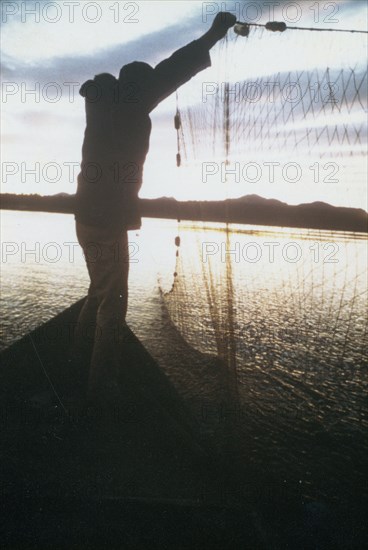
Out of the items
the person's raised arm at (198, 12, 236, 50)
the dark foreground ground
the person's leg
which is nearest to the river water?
the dark foreground ground

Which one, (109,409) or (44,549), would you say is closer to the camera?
(44,549)

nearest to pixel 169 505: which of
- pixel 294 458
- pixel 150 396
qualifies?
pixel 150 396

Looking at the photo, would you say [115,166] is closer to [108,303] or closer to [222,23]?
[108,303]

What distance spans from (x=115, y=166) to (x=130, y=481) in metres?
2.44

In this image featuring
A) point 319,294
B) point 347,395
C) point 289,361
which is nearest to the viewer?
point 347,395

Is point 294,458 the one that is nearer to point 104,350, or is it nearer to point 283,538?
point 283,538

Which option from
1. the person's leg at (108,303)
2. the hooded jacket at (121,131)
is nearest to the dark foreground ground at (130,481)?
the person's leg at (108,303)

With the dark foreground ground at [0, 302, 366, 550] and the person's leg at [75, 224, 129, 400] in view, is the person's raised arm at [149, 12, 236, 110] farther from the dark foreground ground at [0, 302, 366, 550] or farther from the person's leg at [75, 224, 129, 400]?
the dark foreground ground at [0, 302, 366, 550]

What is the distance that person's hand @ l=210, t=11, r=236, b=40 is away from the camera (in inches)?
110

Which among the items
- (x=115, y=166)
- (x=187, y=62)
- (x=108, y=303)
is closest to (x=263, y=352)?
(x=108, y=303)

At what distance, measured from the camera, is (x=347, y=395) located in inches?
173

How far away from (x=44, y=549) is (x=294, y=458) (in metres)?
2.30

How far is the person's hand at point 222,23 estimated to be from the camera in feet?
9.19

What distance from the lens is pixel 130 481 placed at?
95.3 inches
